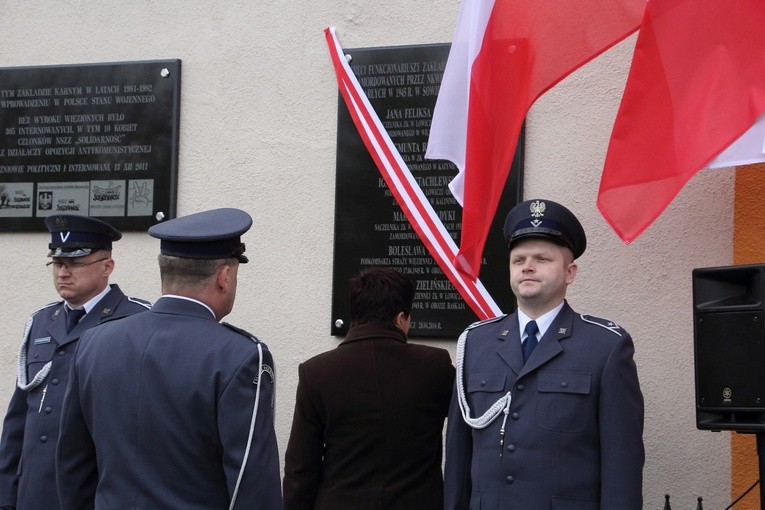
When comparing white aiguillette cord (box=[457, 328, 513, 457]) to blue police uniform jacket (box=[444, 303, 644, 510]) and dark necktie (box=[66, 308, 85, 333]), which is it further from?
dark necktie (box=[66, 308, 85, 333])

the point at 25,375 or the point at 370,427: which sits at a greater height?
the point at 25,375

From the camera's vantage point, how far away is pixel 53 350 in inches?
181

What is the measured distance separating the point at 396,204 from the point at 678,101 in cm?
147

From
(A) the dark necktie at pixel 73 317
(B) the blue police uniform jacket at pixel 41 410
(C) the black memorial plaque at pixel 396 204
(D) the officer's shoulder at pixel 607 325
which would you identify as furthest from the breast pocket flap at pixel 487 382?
(A) the dark necktie at pixel 73 317

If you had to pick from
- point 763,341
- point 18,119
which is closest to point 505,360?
point 763,341

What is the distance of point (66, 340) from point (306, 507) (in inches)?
47.9

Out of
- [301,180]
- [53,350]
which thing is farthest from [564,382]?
[53,350]

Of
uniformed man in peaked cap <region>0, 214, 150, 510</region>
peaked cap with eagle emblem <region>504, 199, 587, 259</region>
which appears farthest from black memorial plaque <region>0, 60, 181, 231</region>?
peaked cap with eagle emblem <region>504, 199, 587, 259</region>

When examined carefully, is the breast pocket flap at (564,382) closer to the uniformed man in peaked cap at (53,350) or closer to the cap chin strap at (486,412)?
the cap chin strap at (486,412)

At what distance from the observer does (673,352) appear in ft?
14.8

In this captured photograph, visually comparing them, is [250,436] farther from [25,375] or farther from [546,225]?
→ [25,375]

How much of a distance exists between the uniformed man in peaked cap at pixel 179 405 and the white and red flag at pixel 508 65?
3.94ft

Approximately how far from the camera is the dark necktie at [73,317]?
4656 mm

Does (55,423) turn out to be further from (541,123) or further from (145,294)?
(541,123)
